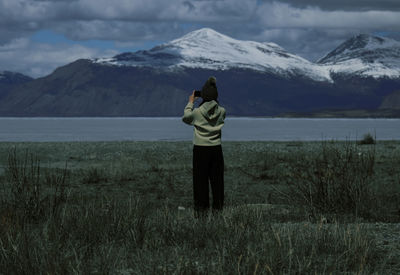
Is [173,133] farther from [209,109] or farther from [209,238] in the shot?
[209,238]

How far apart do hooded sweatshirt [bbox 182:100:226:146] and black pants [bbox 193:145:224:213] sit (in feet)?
0.33

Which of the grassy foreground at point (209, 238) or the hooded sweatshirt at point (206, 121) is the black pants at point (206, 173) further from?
the grassy foreground at point (209, 238)

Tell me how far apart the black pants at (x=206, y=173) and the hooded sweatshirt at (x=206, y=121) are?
0.10 meters

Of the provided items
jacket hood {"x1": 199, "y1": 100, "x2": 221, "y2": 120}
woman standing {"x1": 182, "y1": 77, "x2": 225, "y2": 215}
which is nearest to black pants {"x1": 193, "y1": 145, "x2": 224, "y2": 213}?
woman standing {"x1": 182, "y1": 77, "x2": 225, "y2": 215}

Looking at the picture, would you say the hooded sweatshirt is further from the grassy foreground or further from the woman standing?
the grassy foreground

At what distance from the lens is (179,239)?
24.6 feet

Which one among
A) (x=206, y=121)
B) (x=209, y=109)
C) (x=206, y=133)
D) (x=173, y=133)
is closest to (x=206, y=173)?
(x=206, y=133)

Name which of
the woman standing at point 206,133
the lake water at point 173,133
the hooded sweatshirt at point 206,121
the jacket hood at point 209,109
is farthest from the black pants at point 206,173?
the lake water at point 173,133

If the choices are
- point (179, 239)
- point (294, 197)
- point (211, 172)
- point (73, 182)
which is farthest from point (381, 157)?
point (179, 239)

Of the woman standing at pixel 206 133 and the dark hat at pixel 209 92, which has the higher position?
the dark hat at pixel 209 92

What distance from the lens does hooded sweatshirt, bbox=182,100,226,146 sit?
30.0ft

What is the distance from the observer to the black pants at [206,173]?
30.3ft

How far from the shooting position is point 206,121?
916cm

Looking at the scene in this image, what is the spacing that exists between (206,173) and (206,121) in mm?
769
